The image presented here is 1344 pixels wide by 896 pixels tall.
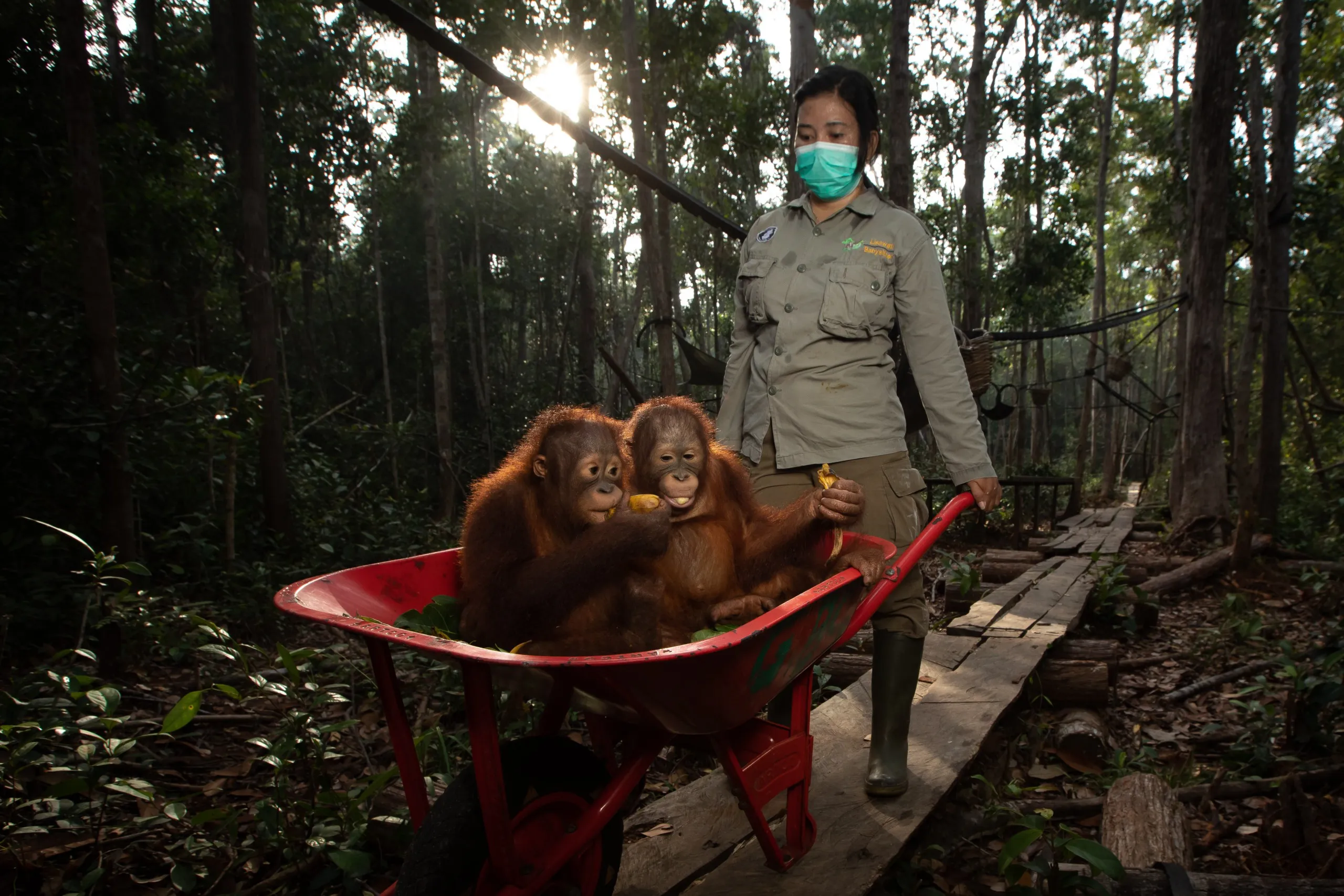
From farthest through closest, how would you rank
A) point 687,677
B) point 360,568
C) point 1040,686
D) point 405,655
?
point 405,655 → point 1040,686 → point 360,568 → point 687,677

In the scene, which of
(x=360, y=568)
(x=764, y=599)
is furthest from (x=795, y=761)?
(x=360, y=568)

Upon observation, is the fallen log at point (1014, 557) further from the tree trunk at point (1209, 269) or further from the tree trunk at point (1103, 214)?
the tree trunk at point (1103, 214)

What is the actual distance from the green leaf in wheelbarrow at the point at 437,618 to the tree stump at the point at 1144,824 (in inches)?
75.1

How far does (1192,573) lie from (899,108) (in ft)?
18.6

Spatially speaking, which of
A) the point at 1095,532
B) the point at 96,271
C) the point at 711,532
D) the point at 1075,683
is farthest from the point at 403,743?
the point at 1095,532

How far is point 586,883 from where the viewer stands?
182cm

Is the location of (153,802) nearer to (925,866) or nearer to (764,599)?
(764,599)

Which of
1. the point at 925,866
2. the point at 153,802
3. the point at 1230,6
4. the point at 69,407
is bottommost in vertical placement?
the point at 925,866

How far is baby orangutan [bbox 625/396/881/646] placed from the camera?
80.2 inches

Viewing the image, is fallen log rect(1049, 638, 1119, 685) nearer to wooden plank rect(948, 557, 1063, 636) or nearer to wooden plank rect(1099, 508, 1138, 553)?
wooden plank rect(948, 557, 1063, 636)

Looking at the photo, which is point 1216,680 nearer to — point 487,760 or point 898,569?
point 898,569

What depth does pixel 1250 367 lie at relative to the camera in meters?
6.78

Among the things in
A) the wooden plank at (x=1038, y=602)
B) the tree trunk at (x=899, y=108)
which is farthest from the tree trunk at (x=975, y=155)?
the wooden plank at (x=1038, y=602)

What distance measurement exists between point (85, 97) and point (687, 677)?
13.9 feet
